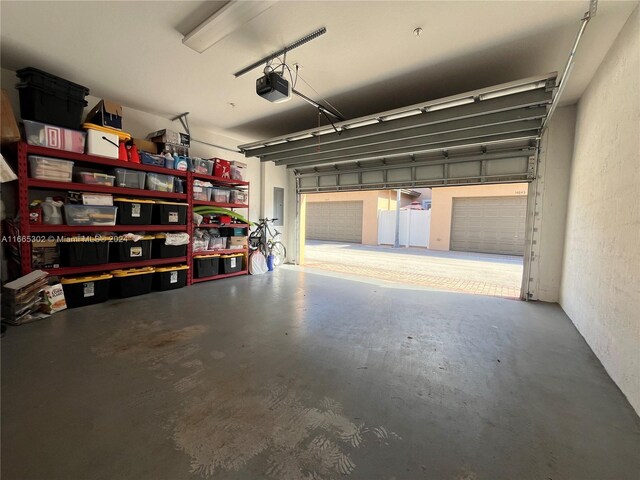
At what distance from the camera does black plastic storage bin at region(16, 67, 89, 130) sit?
9.84 feet

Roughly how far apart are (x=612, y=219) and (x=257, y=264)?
537 cm

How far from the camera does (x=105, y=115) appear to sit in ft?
11.8

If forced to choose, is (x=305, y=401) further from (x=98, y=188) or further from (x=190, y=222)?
(x=190, y=222)

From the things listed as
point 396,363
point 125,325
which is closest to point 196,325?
point 125,325

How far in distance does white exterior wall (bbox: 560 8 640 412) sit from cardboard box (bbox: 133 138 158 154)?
554 centimetres

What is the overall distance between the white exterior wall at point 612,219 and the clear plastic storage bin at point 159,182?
17.5 ft

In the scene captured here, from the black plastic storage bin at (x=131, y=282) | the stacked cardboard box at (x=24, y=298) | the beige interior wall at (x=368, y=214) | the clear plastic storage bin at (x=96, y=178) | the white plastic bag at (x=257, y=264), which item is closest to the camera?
the stacked cardboard box at (x=24, y=298)

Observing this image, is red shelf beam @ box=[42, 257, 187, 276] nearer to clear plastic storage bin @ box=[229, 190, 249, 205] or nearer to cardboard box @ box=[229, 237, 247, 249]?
cardboard box @ box=[229, 237, 247, 249]

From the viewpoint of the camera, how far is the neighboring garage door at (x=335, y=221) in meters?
14.5

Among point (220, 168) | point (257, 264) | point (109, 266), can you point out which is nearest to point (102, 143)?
point (109, 266)

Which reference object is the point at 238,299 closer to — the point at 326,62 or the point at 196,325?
the point at 196,325

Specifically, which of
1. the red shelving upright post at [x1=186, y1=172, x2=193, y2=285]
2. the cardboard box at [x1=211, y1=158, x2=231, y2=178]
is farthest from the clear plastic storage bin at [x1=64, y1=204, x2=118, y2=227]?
the cardboard box at [x1=211, y1=158, x2=231, y2=178]

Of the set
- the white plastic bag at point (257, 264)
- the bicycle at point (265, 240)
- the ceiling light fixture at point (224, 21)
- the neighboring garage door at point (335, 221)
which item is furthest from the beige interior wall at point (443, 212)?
the ceiling light fixture at point (224, 21)

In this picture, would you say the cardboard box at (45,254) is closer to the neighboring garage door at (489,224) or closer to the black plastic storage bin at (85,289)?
the black plastic storage bin at (85,289)
